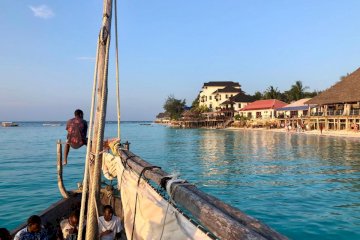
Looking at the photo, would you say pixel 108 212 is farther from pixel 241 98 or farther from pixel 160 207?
pixel 241 98

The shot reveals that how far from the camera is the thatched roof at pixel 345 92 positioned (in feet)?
137

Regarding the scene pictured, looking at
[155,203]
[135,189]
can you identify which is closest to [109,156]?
[135,189]

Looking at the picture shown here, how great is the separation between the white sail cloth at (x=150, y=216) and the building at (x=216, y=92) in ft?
297

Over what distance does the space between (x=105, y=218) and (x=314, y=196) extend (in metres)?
9.72

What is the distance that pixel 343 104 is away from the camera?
46.9 metres

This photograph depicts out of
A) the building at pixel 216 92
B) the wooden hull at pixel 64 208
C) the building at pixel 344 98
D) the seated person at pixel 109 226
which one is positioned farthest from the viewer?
the building at pixel 216 92

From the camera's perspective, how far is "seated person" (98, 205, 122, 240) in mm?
5613

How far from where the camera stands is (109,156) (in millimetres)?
6590

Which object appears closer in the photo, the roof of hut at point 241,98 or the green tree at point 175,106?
the roof of hut at point 241,98

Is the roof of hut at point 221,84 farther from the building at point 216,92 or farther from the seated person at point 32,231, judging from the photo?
the seated person at point 32,231

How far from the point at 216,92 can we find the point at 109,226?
92.8 metres

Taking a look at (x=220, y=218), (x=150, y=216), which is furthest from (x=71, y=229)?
(x=220, y=218)

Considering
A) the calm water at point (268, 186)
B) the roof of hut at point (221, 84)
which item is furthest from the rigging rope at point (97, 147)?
the roof of hut at point (221, 84)

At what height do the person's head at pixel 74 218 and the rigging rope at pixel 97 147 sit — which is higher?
the rigging rope at pixel 97 147
